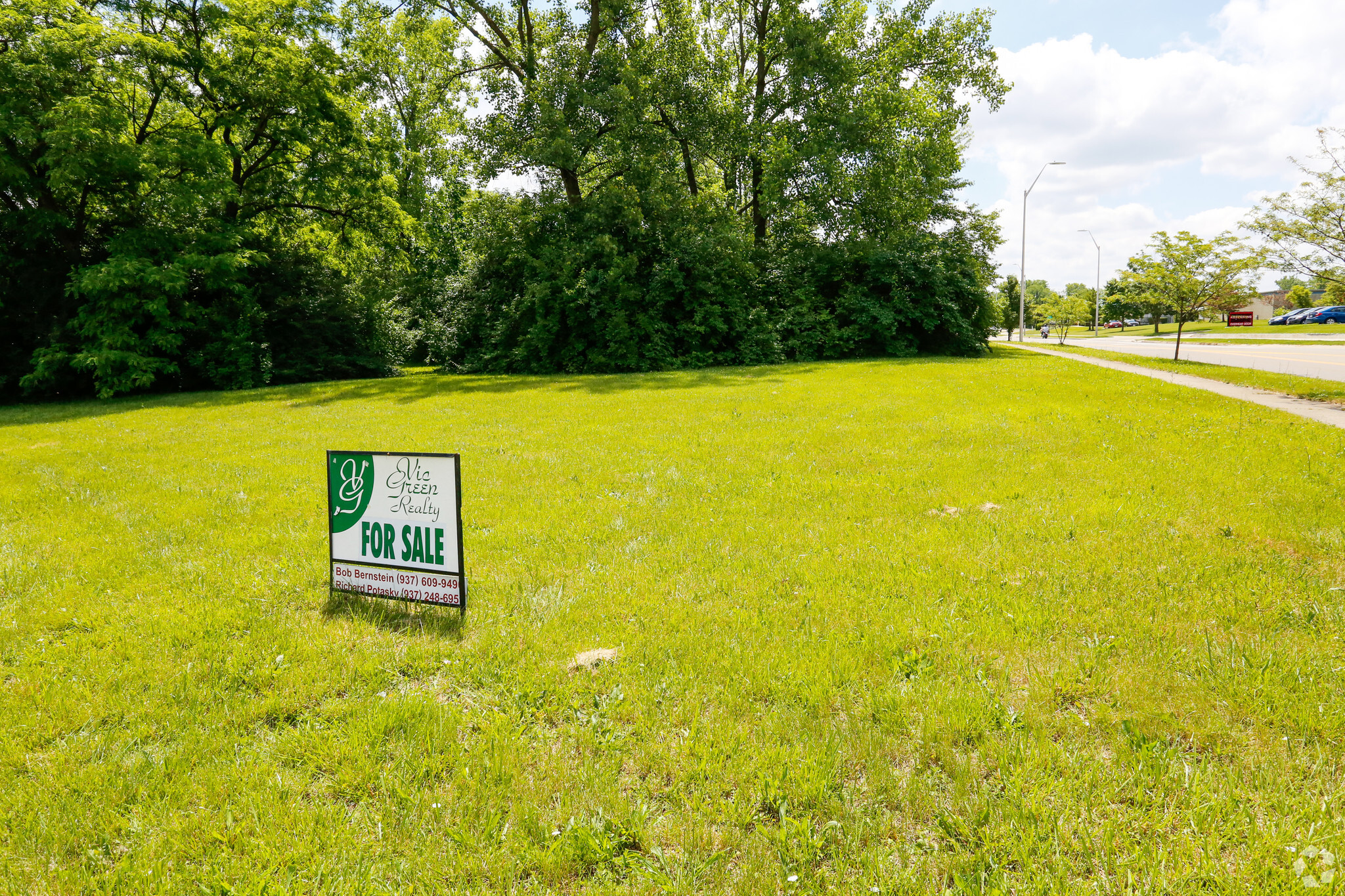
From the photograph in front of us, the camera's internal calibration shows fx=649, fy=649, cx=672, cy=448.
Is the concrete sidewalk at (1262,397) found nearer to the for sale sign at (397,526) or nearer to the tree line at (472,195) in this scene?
the tree line at (472,195)

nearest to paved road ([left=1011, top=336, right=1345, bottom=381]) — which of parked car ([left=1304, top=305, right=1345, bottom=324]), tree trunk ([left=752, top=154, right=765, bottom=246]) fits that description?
tree trunk ([left=752, top=154, right=765, bottom=246])

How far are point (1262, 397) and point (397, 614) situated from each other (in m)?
15.5

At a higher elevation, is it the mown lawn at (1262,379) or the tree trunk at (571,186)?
the tree trunk at (571,186)

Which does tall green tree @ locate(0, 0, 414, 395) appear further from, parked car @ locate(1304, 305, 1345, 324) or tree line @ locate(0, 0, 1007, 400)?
parked car @ locate(1304, 305, 1345, 324)

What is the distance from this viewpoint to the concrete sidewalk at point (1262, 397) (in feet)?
33.4

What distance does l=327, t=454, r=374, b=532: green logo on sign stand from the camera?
427 centimetres

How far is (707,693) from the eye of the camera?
322 centimetres

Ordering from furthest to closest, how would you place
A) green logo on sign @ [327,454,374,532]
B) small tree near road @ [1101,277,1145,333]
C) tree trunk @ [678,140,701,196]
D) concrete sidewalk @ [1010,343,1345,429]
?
small tree near road @ [1101,277,1145,333]
tree trunk @ [678,140,701,196]
concrete sidewalk @ [1010,343,1345,429]
green logo on sign @ [327,454,374,532]

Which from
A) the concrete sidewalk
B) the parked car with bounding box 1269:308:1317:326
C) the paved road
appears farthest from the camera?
the parked car with bounding box 1269:308:1317:326

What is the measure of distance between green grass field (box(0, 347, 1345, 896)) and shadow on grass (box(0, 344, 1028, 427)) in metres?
10.6

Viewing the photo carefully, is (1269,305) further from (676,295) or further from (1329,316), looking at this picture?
(676,295)

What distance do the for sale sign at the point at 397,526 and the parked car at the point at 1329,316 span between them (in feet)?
211

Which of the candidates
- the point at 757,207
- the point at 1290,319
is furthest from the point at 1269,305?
the point at 757,207

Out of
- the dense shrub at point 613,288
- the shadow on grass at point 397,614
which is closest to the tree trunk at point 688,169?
the dense shrub at point 613,288
